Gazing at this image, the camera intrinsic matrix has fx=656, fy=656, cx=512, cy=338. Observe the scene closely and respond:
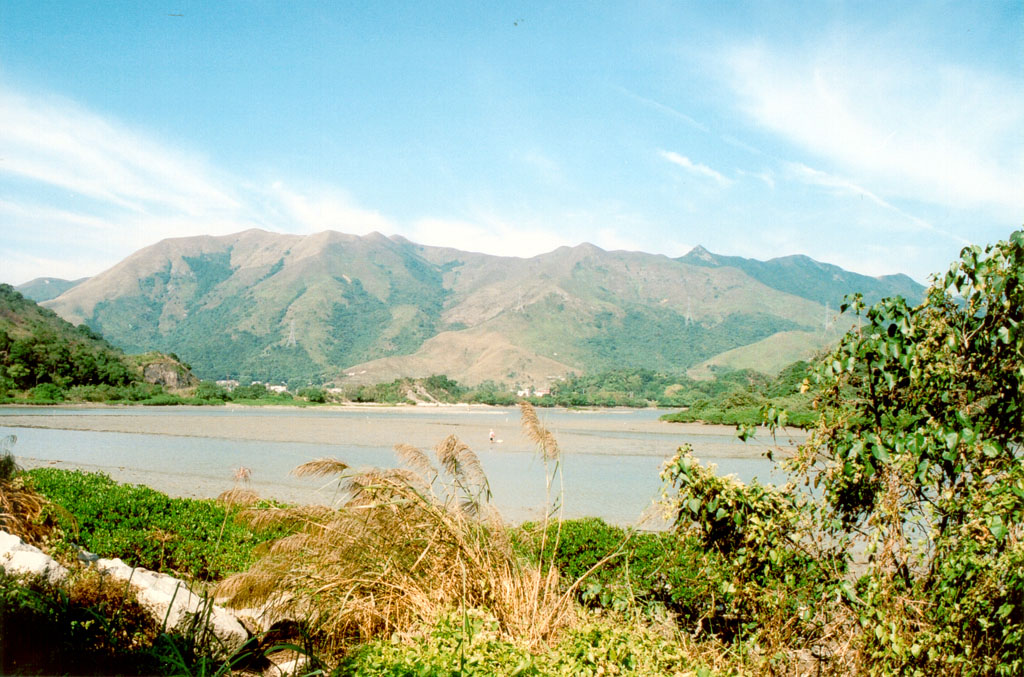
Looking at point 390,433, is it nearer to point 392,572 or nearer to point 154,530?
point 154,530

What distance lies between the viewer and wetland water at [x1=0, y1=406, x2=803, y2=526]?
1962cm

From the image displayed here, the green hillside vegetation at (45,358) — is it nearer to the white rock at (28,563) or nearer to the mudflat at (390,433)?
the mudflat at (390,433)

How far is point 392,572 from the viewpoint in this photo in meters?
4.79

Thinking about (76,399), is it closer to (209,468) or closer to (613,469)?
(209,468)

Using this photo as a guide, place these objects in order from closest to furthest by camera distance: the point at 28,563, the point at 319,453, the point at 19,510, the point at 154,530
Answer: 1. the point at 28,563
2. the point at 19,510
3. the point at 154,530
4. the point at 319,453

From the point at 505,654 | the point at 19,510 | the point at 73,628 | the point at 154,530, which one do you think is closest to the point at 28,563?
the point at 73,628

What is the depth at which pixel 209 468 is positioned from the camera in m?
→ 24.8

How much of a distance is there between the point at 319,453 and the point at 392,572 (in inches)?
1151

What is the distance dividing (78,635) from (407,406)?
4023 inches

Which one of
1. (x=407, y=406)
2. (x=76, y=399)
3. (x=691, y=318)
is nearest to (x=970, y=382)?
(x=76, y=399)

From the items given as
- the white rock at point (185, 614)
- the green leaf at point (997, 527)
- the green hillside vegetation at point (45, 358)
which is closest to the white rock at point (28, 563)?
the white rock at point (185, 614)

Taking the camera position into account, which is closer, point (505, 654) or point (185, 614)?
point (505, 654)

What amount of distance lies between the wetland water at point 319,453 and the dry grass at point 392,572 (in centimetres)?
225

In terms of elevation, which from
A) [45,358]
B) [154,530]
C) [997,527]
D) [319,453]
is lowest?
[319,453]
